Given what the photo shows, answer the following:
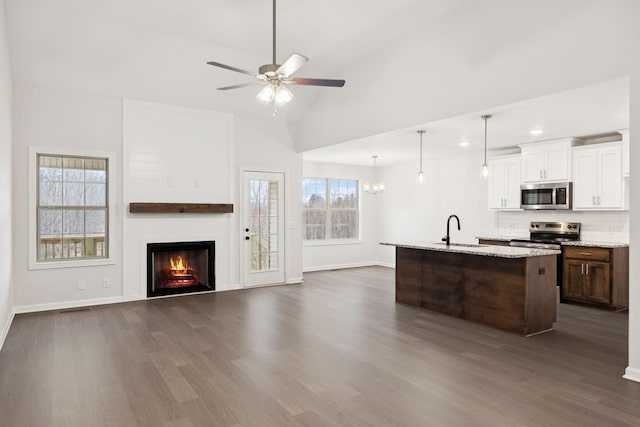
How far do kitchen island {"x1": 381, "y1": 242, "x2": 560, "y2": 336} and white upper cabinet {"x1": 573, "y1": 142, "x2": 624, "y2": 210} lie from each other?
2.00m

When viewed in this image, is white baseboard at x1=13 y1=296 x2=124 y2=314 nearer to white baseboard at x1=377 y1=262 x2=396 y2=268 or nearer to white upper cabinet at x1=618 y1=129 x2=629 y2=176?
white baseboard at x1=377 y1=262 x2=396 y2=268

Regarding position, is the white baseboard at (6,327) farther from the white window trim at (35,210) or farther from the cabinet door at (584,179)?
the cabinet door at (584,179)

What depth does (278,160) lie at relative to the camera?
25.3ft

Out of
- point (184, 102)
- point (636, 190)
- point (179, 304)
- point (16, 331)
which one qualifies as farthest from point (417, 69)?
point (16, 331)

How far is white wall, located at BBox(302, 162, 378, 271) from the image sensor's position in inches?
371

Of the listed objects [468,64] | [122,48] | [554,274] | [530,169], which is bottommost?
[554,274]

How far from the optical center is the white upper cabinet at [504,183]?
283 inches

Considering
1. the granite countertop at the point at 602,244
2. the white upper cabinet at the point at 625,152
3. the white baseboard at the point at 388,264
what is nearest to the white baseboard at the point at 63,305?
the white baseboard at the point at 388,264

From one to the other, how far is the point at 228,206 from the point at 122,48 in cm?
277

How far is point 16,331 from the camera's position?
4.64 metres

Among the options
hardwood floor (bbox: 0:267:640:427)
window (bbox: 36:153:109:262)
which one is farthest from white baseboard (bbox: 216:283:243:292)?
window (bbox: 36:153:109:262)

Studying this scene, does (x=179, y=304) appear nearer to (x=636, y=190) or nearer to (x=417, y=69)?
(x=417, y=69)

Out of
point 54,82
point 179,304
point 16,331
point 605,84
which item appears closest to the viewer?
point 605,84

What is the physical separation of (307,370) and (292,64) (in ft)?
8.24
